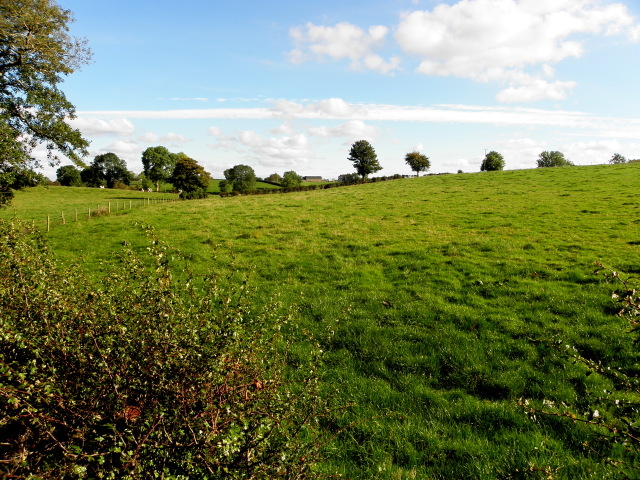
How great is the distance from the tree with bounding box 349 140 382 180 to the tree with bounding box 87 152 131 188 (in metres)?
76.2

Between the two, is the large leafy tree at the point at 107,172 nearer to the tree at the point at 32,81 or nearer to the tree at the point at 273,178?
the tree at the point at 273,178

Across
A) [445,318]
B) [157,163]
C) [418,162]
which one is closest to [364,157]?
[418,162]

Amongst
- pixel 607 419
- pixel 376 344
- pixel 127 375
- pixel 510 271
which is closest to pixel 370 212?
pixel 510 271

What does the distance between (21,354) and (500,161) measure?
100486 millimetres

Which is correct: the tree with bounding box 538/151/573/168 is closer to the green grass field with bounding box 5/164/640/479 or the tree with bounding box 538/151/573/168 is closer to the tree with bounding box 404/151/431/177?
the tree with bounding box 404/151/431/177

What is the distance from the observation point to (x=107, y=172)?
110m

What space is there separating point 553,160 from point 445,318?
12229 cm

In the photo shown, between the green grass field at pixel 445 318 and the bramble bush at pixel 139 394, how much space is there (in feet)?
3.99

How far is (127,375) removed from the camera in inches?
→ 149

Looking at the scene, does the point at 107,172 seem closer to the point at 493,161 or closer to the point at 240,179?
the point at 240,179

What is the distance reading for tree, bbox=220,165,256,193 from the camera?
Answer: 349 feet

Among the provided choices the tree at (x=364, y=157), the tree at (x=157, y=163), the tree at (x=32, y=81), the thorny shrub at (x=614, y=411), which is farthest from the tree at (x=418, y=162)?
the thorny shrub at (x=614, y=411)

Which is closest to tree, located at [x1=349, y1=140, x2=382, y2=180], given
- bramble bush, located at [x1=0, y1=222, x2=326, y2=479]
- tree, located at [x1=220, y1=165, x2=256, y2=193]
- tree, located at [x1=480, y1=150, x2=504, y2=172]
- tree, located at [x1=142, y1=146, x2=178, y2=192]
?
tree, located at [x1=480, y1=150, x2=504, y2=172]

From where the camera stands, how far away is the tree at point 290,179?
4700 inches
